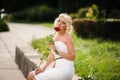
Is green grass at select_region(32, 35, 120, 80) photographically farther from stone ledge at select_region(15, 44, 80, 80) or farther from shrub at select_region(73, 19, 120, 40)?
shrub at select_region(73, 19, 120, 40)

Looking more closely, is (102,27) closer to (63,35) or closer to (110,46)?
(110,46)

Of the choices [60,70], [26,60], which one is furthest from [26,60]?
[60,70]

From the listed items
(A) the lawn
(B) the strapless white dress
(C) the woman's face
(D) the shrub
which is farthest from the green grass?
(D) the shrub

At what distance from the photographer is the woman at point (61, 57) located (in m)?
5.84

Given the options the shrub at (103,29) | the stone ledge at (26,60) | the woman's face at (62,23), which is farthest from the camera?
the shrub at (103,29)

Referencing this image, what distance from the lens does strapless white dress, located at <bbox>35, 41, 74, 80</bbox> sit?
582cm

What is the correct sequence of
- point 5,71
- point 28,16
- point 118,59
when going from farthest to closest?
point 28,16
point 118,59
point 5,71

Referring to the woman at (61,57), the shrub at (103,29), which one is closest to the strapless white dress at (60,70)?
the woman at (61,57)

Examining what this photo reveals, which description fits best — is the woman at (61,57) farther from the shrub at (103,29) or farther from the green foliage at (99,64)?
the shrub at (103,29)

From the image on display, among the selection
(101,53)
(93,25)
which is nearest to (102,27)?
(93,25)

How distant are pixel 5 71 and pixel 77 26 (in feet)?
29.2

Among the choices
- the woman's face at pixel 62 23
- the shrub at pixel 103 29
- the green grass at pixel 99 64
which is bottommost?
the shrub at pixel 103 29

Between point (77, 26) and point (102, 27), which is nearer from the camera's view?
point (102, 27)

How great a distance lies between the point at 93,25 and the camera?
56.4 feet
